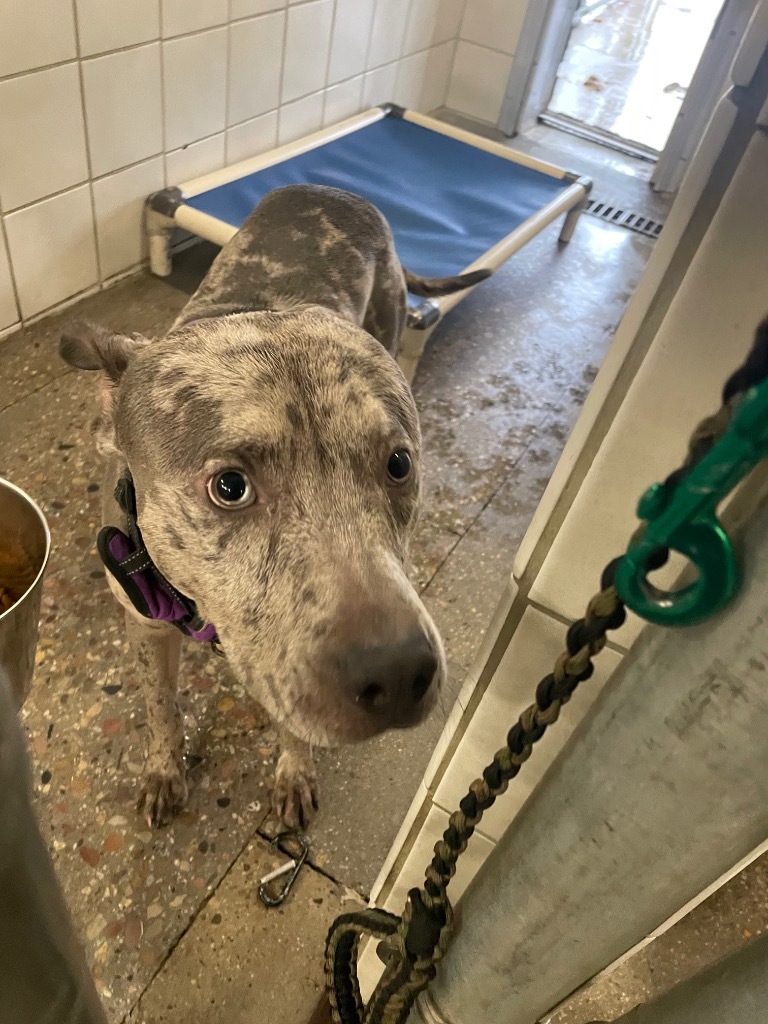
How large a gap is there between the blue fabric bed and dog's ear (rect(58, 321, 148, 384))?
1.72 metres

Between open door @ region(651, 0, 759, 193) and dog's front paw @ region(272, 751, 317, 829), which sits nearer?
dog's front paw @ region(272, 751, 317, 829)

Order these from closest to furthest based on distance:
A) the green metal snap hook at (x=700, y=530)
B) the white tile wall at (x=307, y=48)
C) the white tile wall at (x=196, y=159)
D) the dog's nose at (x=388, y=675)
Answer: the green metal snap hook at (x=700, y=530) → the dog's nose at (x=388, y=675) → the white tile wall at (x=196, y=159) → the white tile wall at (x=307, y=48)

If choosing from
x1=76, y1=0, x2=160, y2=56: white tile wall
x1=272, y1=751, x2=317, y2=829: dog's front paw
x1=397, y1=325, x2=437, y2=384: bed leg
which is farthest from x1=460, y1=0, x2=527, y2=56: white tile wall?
x1=272, y1=751, x2=317, y2=829: dog's front paw

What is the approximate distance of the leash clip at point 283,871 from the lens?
1.71 metres

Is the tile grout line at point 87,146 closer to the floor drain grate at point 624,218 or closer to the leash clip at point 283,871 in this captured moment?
the leash clip at point 283,871

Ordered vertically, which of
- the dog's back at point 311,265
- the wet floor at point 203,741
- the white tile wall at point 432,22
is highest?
the dog's back at point 311,265

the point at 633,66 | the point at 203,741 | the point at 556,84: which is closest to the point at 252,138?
the point at 203,741

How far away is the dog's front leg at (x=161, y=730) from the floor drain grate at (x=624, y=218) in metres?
3.78

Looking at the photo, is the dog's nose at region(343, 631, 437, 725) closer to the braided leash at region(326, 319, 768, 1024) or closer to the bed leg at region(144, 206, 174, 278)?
the braided leash at region(326, 319, 768, 1024)

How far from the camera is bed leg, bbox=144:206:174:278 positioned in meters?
3.22

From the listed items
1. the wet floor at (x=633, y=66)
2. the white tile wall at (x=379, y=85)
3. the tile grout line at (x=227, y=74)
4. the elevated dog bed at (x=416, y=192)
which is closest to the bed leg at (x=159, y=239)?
the elevated dog bed at (x=416, y=192)

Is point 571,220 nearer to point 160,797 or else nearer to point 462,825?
point 160,797

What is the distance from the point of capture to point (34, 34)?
8.14ft

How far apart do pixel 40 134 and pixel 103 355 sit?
5.11 ft
